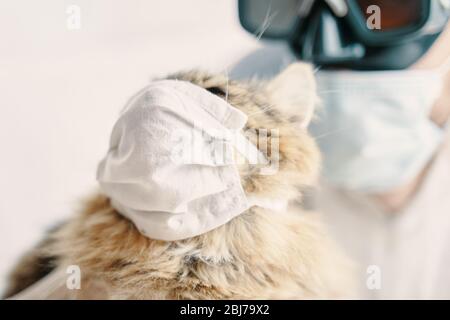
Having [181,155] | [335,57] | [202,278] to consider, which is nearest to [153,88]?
[181,155]

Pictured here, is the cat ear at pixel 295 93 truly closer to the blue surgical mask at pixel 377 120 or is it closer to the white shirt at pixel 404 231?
the blue surgical mask at pixel 377 120

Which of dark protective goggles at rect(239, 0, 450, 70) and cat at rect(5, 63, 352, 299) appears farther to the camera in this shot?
dark protective goggles at rect(239, 0, 450, 70)

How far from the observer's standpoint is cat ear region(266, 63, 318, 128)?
1.52ft

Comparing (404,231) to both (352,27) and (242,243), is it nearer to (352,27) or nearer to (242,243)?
(352,27)

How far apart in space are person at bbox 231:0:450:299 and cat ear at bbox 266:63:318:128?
4cm

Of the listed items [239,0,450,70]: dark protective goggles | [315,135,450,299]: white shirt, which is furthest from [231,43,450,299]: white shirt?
[239,0,450,70]: dark protective goggles

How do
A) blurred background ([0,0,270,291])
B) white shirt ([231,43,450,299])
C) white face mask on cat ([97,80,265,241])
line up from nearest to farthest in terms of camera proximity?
white face mask on cat ([97,80,265,241])
blurred background ([0,0,270,291])
white shirt ([231,43,450,299])

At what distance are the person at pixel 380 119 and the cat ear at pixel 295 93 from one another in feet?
0.13

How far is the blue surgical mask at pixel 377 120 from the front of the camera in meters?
0.62

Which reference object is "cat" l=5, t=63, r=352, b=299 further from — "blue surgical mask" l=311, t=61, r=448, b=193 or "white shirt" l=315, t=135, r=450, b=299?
"white shirt" l=315, t=135, r=450, b=299

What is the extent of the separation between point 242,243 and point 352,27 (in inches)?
15.2

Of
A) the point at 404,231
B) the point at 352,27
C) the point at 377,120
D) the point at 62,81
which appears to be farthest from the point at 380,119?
the point at 62,81

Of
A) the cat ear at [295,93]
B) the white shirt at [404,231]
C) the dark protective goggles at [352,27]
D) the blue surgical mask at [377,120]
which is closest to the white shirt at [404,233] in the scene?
the white shirt at [404,231]
